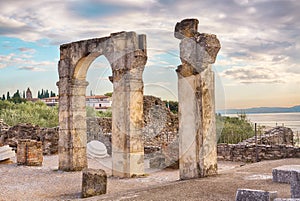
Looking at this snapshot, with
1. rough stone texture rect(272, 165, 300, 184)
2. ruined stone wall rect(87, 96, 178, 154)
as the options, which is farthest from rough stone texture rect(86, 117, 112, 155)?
rough stone texture rect(272, 165, 300, 184)

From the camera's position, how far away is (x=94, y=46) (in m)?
12.9

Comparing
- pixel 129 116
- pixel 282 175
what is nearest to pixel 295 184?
pixel 282 175

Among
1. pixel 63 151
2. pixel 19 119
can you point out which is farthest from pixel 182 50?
pixel 19 119

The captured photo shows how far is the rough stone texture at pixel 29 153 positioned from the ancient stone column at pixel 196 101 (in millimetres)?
7253

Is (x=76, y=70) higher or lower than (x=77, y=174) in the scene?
higher

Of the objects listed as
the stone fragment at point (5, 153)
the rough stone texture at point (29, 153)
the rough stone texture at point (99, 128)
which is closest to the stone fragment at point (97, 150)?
the rough stone texture at point (99, 128)

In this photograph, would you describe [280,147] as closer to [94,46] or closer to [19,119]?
[94,46]

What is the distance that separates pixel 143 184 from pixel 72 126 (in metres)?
4.15

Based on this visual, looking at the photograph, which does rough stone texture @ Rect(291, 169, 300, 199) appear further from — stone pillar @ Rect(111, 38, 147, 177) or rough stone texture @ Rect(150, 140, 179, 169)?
rough stone texture @ Rect(150, 140, 179, 169)

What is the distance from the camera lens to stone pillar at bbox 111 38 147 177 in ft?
38.3

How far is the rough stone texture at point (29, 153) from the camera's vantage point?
48.0 feet

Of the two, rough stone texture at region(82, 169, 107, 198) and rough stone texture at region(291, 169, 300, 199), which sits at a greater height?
rough stone texture at region(291, 169, 300, 199)

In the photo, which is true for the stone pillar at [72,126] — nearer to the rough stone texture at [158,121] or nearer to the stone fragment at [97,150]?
the stone fragment at [97,150]

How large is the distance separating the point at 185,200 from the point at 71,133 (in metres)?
7.73
